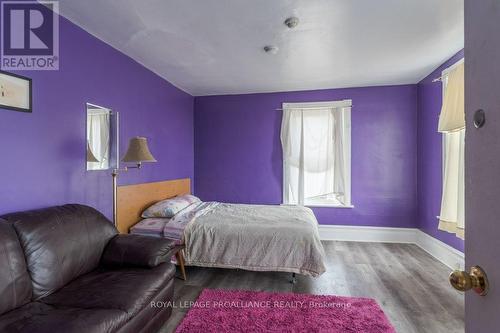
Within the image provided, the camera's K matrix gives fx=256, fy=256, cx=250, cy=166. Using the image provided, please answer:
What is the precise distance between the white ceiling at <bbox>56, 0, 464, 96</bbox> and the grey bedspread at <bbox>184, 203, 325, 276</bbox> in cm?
196

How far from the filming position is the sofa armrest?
202 cm

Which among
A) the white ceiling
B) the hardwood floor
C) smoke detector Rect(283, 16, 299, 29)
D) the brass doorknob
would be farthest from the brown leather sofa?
smoke detector Rect(283, 16, 299, 29)

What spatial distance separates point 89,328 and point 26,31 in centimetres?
218

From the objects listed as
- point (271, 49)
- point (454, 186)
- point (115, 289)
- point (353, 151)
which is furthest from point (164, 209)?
point (454, 186)

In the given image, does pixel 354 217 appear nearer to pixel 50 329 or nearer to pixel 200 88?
pixel 200 88

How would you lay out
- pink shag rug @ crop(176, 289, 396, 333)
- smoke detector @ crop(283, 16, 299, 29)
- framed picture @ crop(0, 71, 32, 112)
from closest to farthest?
framed picture @ crop(0, 71, 32, 112)
pink shag rug @ crop(176, 289, 396, 333)
smoke detector @ crop(283, 16, 299, 29)

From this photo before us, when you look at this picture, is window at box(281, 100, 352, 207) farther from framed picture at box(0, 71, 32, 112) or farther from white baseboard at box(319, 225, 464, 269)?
framed picture at box(0, 71, 32, 112)

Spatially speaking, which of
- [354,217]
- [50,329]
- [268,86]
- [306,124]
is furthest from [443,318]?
Answer: [268,86]

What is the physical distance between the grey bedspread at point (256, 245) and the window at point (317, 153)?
5.34 feet

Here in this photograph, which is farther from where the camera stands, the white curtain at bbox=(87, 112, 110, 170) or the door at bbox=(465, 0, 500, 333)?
the white curtain at bbox=(87, 112, 110, 170)

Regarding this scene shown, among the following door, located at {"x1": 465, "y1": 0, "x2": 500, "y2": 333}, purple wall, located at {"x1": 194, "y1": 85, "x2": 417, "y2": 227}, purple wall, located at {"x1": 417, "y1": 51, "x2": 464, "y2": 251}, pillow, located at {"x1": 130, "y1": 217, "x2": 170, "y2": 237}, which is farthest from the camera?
purple wall, located at {"x1": 194, "y1": 85, "x2": 417, "y2": 227}

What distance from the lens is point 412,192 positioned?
4.18 m

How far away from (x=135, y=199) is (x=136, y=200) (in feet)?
0.08

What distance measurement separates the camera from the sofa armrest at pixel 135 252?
6.63 feet
